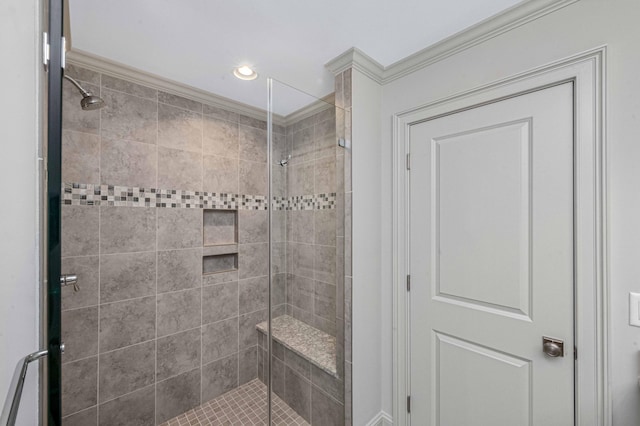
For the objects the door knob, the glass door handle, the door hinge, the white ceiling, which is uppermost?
the white ceiling

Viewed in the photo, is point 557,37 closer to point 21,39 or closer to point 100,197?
point 21,39

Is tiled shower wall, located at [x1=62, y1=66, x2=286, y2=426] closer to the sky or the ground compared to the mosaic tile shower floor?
closer to the sky

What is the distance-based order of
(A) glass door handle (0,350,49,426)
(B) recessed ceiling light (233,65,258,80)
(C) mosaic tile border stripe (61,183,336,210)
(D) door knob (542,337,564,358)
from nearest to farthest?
(A) glass door handle (0,350,49,426) < (D) door knob (542,337,564,358) < (C) mosaic tile border stripe (61,183,336,210) < (B) recessed ceiling light (233,65,258,80)

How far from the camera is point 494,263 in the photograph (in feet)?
4.29

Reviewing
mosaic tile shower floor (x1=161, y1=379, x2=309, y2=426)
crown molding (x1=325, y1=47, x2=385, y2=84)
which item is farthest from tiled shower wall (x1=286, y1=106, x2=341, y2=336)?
mosaic tile shower floor (x1=161, y1=379, x2=309, y2=426)

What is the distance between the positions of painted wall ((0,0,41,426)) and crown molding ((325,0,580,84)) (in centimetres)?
134

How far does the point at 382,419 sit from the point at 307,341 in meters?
0.72

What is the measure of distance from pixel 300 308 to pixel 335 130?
106cm

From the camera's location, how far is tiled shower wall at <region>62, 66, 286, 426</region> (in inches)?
63.7

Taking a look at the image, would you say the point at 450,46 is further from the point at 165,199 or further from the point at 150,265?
the point at 150,265

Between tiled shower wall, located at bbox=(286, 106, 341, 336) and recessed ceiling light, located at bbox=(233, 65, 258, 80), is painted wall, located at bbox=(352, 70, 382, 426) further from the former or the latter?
recessed ceiling light, located at bbox=(233, 65, 258, 80)

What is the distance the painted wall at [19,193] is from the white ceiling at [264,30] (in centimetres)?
87

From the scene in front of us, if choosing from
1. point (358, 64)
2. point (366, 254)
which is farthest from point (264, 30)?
point (366, 254)

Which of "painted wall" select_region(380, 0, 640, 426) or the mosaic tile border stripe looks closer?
"painted wall" select_region(380, 0, 640, 426)
